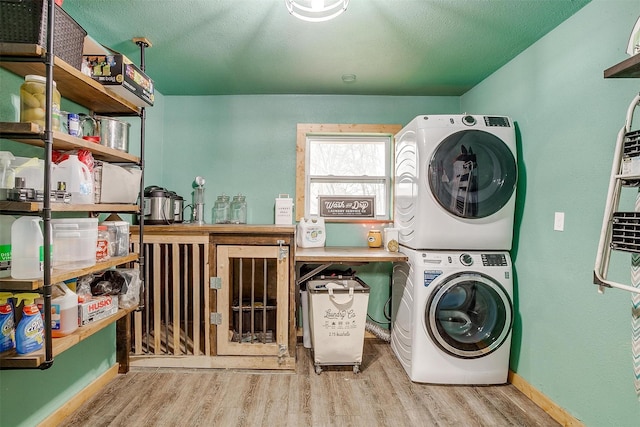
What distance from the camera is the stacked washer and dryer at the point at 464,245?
223cm

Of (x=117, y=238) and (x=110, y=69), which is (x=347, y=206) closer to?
(x=117, y=238)

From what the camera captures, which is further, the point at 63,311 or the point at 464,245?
the point at 464,245

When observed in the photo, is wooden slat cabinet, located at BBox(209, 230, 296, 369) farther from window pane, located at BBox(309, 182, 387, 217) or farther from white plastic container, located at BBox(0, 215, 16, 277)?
white plastic container, located at BBox(0, 215, 16, 277)

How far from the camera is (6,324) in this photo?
1327mm

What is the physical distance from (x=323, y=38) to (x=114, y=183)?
1589 millimetres

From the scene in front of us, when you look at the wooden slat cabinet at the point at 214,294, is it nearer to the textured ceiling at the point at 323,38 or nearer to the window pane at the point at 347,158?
the window pane at the point at 347,158

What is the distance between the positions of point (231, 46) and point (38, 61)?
115 centimetres

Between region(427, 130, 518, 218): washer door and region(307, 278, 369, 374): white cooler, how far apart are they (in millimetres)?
920

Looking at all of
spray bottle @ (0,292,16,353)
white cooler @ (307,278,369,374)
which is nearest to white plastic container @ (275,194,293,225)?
white cooler @ (307,278,369,374)

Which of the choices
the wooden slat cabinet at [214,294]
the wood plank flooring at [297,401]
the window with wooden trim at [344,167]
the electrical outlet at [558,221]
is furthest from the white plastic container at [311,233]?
the electrical outlet at [558,221]

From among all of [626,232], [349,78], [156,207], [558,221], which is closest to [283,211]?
[156,207]

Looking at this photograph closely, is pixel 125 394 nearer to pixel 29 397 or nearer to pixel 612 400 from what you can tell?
pixel 29 397

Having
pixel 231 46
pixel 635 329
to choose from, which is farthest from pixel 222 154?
pixel 635 329

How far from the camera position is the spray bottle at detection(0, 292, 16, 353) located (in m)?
1.31
